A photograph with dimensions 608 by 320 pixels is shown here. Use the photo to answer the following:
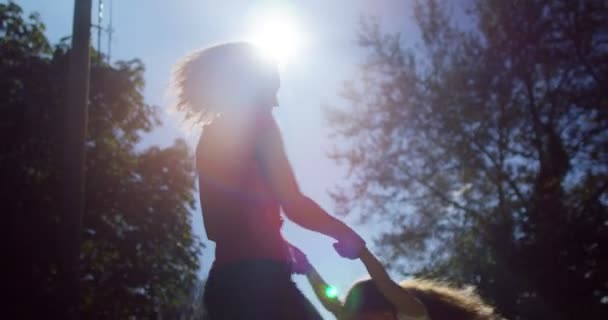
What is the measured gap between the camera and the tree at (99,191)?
11.6 m

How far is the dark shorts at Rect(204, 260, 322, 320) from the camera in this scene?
2105mm

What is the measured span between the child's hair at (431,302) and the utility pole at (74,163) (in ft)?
9.68

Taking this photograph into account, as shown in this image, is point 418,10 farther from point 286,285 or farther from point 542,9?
point 286,285

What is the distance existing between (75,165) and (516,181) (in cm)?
1164

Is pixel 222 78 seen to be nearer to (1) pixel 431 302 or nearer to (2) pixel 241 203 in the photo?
(2) pixel 241 203

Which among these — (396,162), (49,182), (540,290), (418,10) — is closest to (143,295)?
(49,182)

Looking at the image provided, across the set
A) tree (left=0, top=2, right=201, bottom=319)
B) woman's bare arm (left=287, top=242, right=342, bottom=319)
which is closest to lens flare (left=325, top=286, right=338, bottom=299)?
woman's bare arm (left=287, top=242, right=342, bottom=319)

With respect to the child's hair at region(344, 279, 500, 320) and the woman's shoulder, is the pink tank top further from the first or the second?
the woman's shoulder


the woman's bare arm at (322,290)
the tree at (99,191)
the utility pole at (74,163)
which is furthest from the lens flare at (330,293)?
the tree at (99,191)

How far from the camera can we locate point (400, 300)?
2.02 m

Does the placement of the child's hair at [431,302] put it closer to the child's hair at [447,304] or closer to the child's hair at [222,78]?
the child's hair at [447,304]

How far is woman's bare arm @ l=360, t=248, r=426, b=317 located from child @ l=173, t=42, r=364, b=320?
0.28ft

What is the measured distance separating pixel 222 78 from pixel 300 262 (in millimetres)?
721

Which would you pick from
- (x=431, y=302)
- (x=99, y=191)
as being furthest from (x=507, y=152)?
(x=431, y=302)
